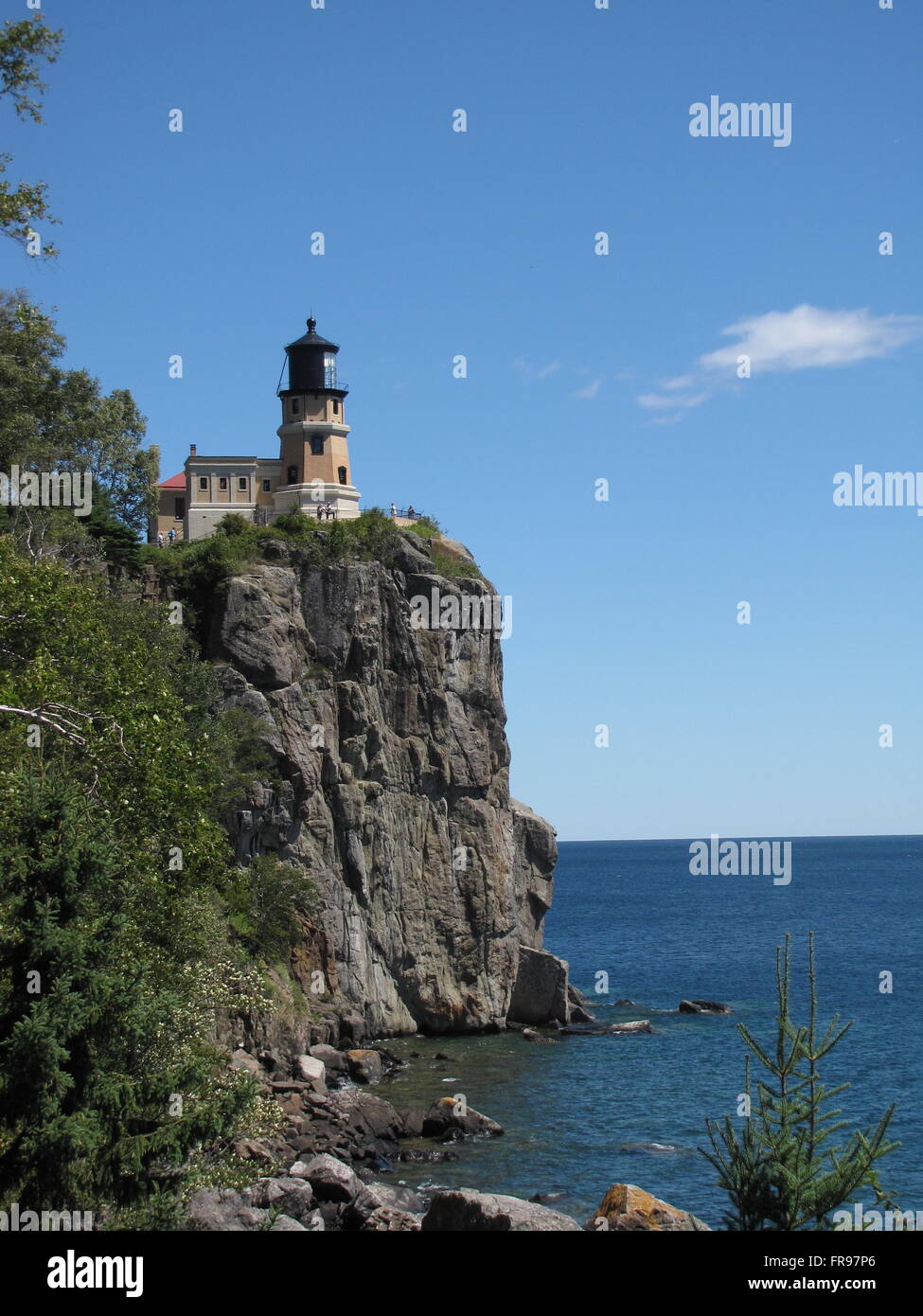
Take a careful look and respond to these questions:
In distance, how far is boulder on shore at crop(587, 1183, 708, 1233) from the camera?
29109 millimetres

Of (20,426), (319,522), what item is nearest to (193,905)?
(20,426)

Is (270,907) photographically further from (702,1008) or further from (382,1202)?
(702,1008)

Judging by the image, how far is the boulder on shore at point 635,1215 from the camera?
29109mm

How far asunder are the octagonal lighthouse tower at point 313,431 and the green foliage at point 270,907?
23748 mm

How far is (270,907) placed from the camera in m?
51.8

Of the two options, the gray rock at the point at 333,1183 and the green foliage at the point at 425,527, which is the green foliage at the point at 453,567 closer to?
the green foliage at the point at 425,527

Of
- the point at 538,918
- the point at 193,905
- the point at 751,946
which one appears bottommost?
the point at 751,946

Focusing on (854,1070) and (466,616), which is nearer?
(854,1070)

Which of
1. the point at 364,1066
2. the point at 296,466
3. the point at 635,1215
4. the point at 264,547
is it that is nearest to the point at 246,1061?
the point at 364,1066

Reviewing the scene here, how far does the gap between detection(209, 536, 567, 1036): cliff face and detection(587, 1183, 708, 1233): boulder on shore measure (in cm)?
2696

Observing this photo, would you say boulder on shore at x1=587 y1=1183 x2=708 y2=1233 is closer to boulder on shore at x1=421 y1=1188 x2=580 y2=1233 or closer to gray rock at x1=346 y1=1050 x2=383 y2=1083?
boulder on shore at x1=421 y1=1188 x2=580 y2=1233

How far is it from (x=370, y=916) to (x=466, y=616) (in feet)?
52.5

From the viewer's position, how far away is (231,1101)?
70.3 feet
